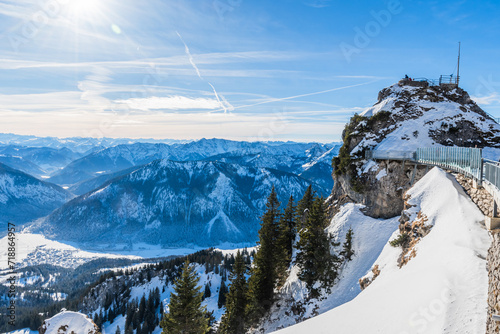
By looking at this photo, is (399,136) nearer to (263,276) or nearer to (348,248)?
(348,248)

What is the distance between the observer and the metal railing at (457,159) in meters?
20.8

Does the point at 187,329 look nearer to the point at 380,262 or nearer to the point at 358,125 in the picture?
A: the point at 380,262

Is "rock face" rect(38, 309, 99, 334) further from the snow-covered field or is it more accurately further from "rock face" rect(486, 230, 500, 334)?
the snow-covered field

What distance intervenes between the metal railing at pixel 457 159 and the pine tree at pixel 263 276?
24390 millimetres

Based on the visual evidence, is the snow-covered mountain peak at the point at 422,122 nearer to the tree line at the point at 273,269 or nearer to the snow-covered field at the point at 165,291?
the tree line at the point at 273,269

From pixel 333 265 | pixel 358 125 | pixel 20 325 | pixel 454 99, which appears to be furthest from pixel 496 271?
pixel 20 325

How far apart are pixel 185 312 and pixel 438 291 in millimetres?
23622

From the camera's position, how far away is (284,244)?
48.4m

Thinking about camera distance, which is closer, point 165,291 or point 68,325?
point 68,325

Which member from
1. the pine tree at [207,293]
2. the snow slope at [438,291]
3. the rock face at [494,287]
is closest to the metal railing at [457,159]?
the snow slope at [438,291]

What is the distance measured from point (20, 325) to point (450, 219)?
205090 mm

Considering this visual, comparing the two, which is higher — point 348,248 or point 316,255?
point 348,248

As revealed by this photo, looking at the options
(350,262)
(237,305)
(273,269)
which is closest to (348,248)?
A: (350,262)

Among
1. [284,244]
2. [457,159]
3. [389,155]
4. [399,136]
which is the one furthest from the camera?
[399,136]
